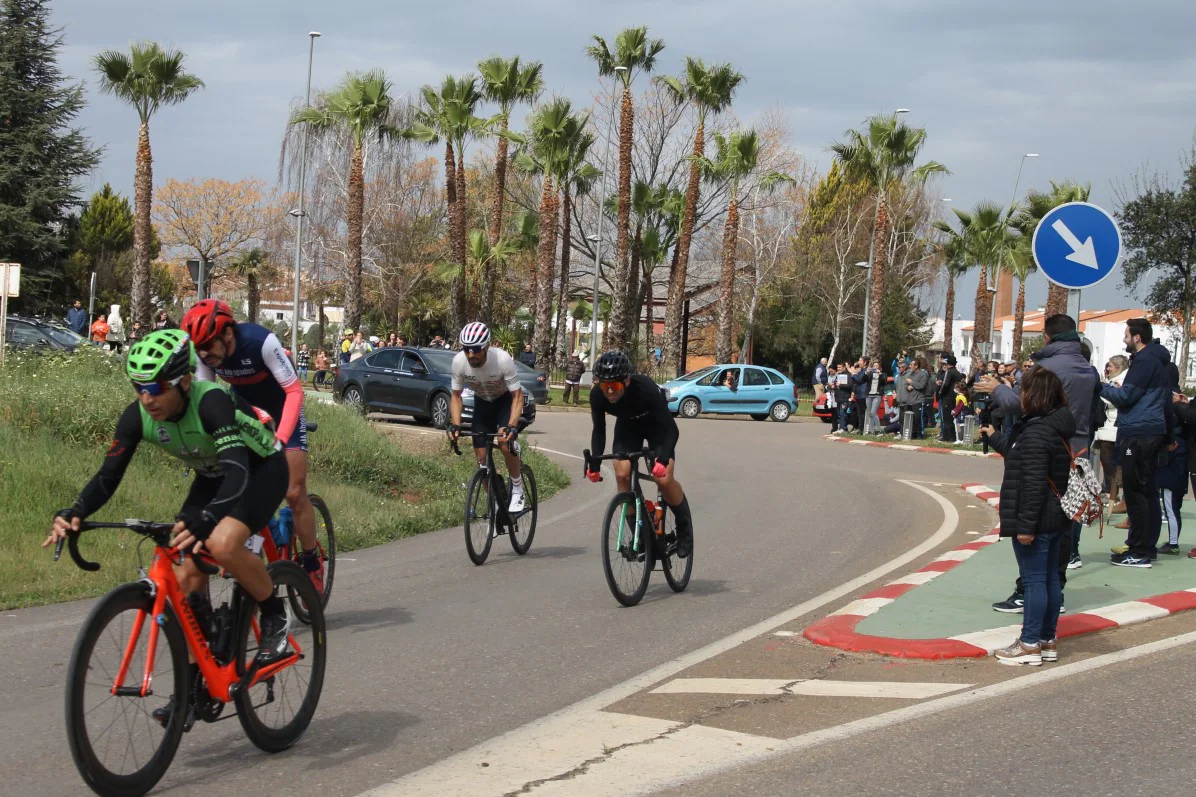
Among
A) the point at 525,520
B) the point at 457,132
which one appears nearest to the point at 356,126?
the point at 457,132

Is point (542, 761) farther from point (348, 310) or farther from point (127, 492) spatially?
point (348, 310)

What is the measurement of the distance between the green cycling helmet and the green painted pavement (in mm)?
4641

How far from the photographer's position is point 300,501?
24.6ft

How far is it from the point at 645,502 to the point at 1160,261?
42.1 meters

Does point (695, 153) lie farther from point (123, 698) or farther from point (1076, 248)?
point (123, 698)

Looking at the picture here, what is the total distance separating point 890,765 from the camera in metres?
5.23

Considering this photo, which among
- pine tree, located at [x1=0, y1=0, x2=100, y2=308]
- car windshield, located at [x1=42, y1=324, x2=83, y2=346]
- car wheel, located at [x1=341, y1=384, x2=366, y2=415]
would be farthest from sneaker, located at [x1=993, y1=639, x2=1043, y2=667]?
pine tree, located at [x1=0, y1=0, x2=100, y2=308]

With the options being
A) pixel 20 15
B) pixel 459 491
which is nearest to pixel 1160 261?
pixel 459 491

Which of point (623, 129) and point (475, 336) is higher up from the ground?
point (623, 129)

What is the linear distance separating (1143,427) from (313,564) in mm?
6790

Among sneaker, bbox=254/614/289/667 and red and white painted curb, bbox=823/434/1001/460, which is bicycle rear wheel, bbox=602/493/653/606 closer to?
sneaker, bbox=254/614/289/667

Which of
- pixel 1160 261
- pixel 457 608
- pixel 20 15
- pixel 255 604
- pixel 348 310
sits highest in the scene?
pixel 20 15

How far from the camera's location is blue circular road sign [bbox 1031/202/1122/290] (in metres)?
9.96

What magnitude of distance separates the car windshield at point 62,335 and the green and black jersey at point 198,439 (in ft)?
80.8
